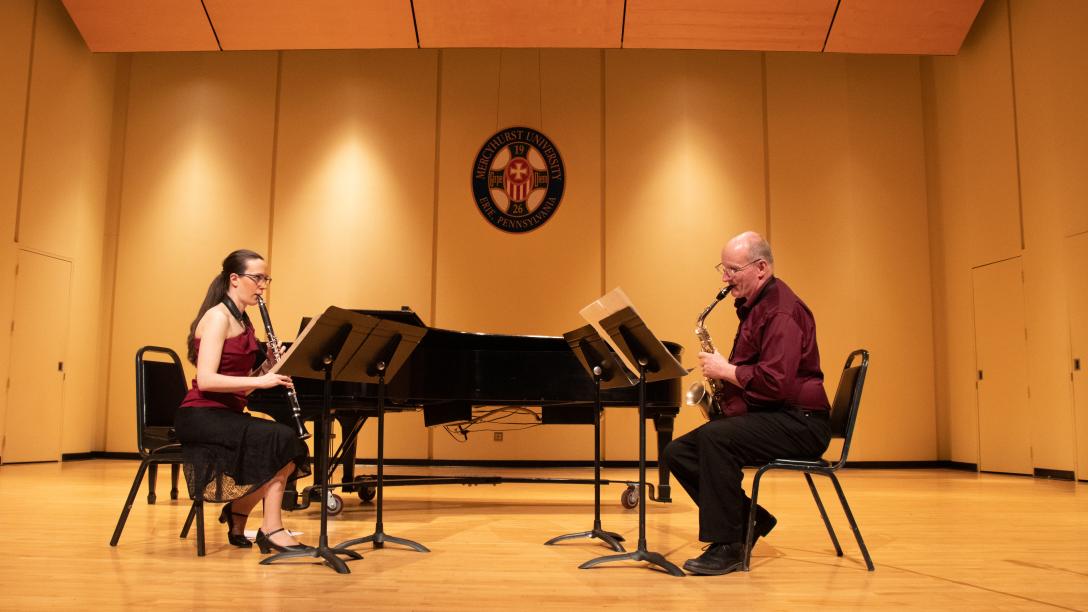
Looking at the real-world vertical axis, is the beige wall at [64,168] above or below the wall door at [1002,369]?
above

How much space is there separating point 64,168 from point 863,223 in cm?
726

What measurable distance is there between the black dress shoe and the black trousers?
43mm

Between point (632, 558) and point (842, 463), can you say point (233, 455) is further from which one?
point (842, 463)

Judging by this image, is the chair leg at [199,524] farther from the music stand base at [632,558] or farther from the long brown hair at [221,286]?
the music stand base at [632,558]

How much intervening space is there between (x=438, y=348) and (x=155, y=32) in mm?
4886

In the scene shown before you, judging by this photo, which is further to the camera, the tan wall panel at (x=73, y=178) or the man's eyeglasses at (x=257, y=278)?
the tan wall panel at (x=73, y=178)

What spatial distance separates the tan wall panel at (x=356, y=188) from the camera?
7.82 metres

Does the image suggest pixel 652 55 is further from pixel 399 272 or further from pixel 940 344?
pixel 940 344

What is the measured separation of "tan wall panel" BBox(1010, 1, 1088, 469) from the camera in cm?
621

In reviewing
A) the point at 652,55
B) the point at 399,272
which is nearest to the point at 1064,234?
the point at 652,55

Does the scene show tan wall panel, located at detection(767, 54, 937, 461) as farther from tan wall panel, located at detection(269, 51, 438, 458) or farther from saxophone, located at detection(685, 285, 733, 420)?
saxophone, located at detection(685, 285, 733, 420)

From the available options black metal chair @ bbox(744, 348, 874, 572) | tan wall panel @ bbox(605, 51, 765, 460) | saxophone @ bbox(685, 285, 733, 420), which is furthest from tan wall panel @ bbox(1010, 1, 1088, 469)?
saxophone @ bbox(685, 285, 733, 420)

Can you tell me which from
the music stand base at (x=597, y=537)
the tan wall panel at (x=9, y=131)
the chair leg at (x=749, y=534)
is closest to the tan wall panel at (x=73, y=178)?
the tan wall panel at (x=9, y=131)

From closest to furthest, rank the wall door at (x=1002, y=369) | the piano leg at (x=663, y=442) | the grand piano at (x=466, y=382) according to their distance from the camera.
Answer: the grand piano at (x=466, y=382)
the piano leg at (x=663, y=442)
the wall door at (x=1002, y=369)
